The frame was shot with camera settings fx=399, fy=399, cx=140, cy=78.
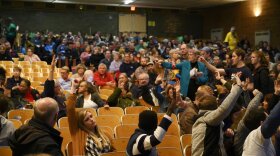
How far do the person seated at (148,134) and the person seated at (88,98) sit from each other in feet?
8.88

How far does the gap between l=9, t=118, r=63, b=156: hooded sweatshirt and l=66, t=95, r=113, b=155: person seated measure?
795mm

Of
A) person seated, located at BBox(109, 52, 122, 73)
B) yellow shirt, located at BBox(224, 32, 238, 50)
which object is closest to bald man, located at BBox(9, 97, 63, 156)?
person seated, located at BBox(109, 52, 122, 73)

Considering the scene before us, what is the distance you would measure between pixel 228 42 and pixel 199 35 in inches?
329

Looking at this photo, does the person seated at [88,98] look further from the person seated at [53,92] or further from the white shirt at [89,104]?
the person seated at [53,92]

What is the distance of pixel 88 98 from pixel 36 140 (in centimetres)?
323

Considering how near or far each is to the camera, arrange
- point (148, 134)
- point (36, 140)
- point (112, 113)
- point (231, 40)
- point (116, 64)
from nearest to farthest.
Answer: point (36, 140) < point (148, 134) < point (112, 113) < point (116, 64) < point (231, 40)

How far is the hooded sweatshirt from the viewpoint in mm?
2533

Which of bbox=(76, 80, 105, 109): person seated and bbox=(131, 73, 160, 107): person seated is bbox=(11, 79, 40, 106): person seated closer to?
bbox=(76, 80, 105, 109): person seated

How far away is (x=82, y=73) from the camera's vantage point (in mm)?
7891

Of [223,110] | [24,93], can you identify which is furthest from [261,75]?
[24,93]

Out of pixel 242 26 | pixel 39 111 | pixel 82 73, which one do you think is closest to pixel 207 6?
pixel 242 26

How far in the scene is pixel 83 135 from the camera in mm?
3523

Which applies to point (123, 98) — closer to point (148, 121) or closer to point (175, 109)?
point (175, 109)

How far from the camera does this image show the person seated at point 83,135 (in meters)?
3.50
